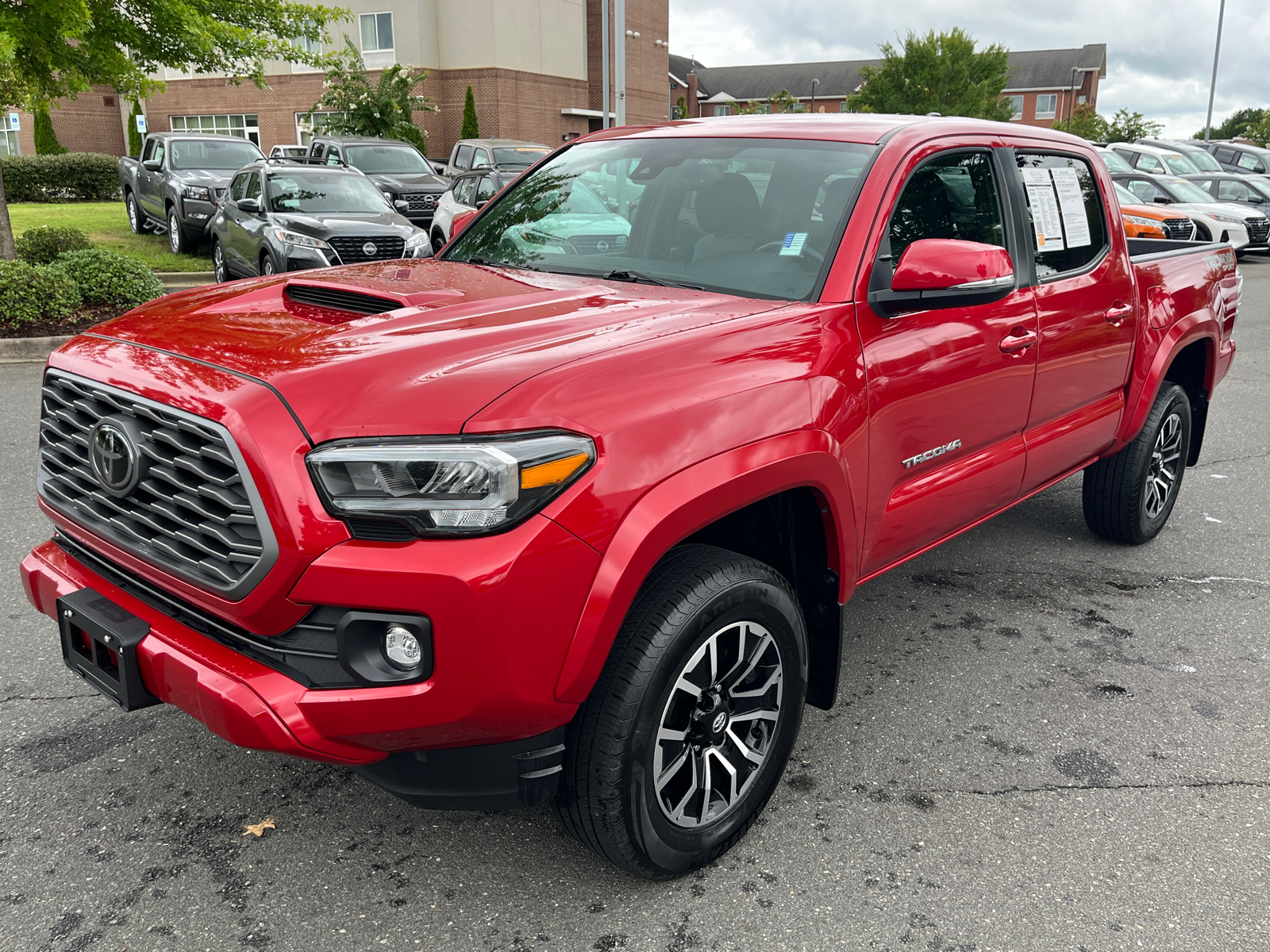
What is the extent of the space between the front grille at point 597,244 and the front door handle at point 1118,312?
2.02m

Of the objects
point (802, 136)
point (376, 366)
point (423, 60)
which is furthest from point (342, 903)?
point (423, 60)

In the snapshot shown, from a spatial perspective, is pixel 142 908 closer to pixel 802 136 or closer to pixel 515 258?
pixel 515 258

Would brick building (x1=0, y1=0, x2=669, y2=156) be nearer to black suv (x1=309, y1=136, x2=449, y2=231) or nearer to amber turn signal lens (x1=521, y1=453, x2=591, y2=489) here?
black suv (x1=309, y1=136, x2=449, y2=231)

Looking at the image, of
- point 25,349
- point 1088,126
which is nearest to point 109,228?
point 25,349

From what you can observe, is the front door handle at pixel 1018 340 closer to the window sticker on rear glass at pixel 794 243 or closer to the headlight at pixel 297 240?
the window sticker on rear glass at pixel 794 243

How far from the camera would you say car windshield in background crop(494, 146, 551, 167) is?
2127 centimetres

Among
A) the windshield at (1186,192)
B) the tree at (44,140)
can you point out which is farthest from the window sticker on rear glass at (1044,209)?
the tree at (44,140)

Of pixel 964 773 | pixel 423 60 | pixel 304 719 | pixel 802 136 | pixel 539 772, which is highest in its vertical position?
pixel 423 60

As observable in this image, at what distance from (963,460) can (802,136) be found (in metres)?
1.20

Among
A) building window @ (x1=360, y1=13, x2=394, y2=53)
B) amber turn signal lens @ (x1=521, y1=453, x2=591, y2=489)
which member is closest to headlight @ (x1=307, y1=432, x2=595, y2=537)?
amber turn signal lens @ (x1=521, y1=453, x2=591, y2=489)

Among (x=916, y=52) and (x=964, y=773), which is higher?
(x=916, y=52)

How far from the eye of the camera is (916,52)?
47.9m

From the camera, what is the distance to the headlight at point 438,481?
2035 mm

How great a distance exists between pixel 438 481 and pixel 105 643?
97cm
